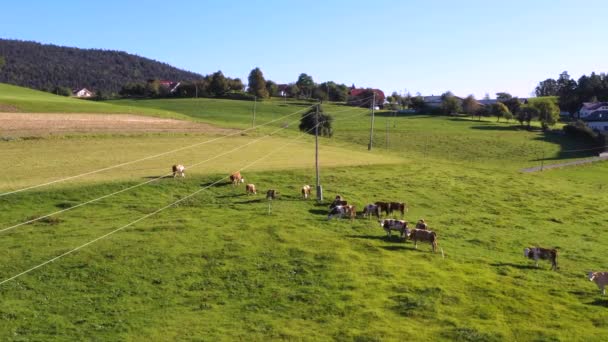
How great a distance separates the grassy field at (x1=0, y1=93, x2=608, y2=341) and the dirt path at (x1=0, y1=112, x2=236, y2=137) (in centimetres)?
935

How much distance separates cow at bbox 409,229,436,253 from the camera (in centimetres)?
3056

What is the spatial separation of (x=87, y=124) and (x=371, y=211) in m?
44.1

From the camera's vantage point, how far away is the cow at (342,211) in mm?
36037

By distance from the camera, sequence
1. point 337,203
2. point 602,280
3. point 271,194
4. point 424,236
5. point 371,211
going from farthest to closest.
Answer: point 271,194, point 337,203, point 371,211, point 424,236, point 602,280

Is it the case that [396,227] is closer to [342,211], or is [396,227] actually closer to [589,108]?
[342,211]

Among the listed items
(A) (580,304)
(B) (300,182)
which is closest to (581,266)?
(A) (580,304)

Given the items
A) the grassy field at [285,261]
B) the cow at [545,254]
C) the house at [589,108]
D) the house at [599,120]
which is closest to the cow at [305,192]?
the grassy field at [285,261]

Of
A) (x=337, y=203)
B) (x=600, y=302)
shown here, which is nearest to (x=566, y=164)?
(x=337, y=203)

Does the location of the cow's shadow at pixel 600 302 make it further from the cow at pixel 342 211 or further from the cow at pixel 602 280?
the cow at pixel 342 211

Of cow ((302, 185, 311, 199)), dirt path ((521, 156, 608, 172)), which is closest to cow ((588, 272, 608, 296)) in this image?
cow ((302, 185, 311, 199))

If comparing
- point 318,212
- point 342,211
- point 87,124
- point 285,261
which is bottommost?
point 285,261

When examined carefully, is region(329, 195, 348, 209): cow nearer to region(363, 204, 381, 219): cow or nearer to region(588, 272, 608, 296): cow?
region(363, 204, 381, 219): cow

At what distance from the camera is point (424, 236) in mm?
30844

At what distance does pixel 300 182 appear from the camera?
4534 centimetres
